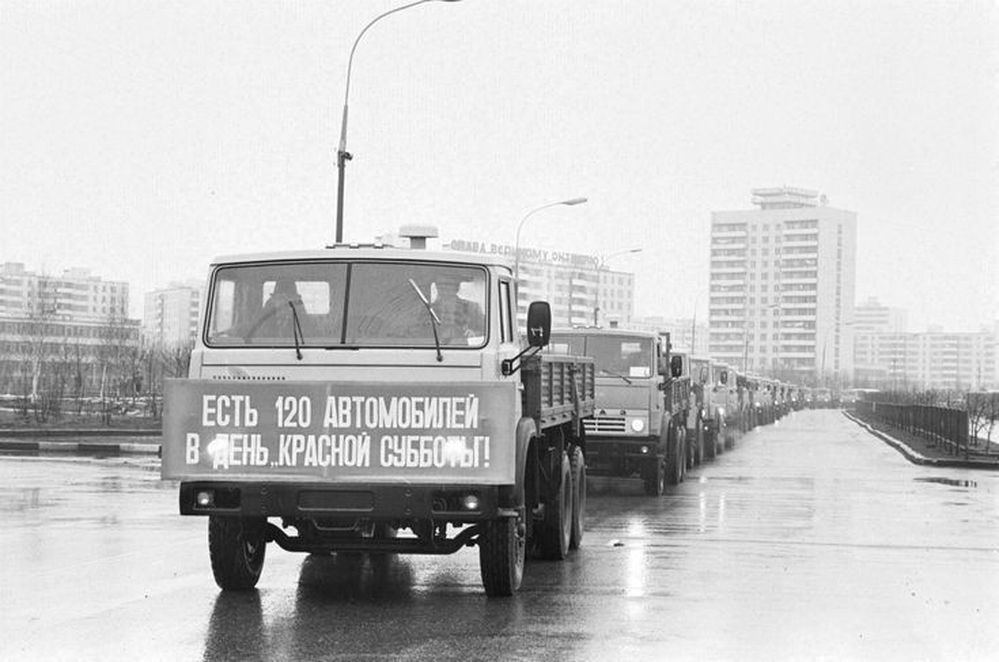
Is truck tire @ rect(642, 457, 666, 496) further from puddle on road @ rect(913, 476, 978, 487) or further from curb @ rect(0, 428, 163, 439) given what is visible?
curb @ rect(0, 428, 163, 439)

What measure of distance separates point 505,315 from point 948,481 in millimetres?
18674

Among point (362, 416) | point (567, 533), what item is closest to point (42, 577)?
point (362, 416)

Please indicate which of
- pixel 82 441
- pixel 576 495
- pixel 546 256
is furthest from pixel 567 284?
pixel 576 495

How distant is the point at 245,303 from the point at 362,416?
1.49 m

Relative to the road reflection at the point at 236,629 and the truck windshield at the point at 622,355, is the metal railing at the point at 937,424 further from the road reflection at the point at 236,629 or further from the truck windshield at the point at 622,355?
the road reflection at the point at 236,629

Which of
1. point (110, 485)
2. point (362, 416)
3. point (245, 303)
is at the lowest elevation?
point (110, 485)

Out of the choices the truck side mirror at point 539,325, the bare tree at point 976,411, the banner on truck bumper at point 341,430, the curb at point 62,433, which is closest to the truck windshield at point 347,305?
the truck side mirror at point 539,325

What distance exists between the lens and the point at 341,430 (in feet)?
35.1

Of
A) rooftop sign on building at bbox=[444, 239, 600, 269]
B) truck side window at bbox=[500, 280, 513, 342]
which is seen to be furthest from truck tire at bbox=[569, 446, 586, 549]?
rooftop sign on building at bbox=[444, 239, 600, 269]

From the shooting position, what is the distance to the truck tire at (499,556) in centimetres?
1105

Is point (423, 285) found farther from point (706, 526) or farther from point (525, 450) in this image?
point (706, 526)

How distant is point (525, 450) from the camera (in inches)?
437

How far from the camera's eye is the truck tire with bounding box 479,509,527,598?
1105 centimetres

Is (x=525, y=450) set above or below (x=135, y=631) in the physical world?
above
